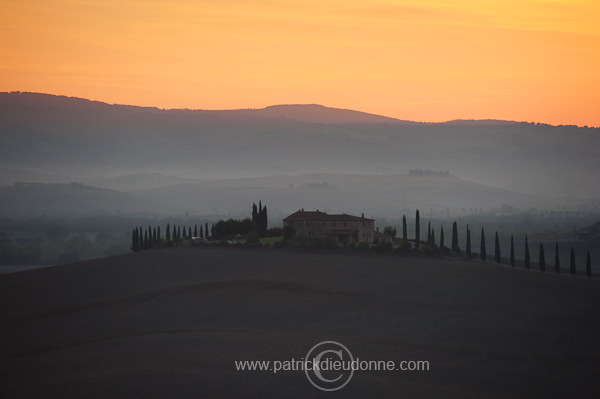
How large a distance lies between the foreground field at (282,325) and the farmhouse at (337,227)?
33.4ft

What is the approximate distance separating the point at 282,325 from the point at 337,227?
39.3 m


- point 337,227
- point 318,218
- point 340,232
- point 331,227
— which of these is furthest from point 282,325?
point 318,218

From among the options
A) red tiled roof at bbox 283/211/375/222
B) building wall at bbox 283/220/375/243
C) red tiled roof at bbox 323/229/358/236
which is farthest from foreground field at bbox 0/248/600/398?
red tiled roof at bbox 283/211/375/222

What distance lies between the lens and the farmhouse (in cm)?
9875

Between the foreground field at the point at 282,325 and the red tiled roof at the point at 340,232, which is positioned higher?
the red tiled roof at the point at 340,232

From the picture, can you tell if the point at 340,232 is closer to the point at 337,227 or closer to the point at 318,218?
the point at 337,227

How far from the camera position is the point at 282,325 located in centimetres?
6247

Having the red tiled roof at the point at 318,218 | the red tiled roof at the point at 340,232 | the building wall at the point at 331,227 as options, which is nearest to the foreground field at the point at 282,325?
the red tiled roof at the point at 340,232

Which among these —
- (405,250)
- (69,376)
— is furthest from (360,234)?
(69,376)

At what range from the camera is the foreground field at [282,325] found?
159 ft

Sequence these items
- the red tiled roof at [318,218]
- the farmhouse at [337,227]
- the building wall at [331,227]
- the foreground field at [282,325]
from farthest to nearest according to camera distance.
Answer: the red tiled roof at [318,218]
the building wall at [331,227]
the farmhouse at [337,227]
the foreground field at [282,325]

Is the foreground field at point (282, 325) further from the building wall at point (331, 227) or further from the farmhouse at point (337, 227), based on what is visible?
the building wall at point (331, 227)

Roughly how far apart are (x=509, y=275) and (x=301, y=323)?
24.5 m

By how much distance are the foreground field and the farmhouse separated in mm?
10187
